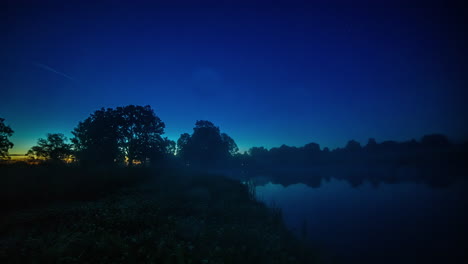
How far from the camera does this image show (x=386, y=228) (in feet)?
39.2

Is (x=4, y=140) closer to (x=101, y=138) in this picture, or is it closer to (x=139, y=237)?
(x=101, y=138)

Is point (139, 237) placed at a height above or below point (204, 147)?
below

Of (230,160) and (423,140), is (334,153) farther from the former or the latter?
(230,160)

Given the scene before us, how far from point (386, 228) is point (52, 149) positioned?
236ft

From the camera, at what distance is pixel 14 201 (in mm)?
10125

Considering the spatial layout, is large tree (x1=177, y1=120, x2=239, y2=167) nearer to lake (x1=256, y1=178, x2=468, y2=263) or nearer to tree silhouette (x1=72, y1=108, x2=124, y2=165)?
tree silhouette (x1=72, y1=108, x2=124, y2=165)

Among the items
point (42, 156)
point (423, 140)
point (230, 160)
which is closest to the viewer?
point (42, 156)

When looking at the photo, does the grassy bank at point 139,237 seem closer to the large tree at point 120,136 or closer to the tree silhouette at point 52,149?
the large tree at point 120,136

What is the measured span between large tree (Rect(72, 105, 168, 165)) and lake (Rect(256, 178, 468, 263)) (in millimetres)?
31805

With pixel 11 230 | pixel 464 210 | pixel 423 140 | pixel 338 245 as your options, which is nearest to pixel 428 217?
pixel 464 210

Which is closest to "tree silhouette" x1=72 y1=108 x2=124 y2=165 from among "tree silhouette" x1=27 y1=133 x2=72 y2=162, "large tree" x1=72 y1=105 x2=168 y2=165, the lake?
"large tree" x1=72 y1=105 x2=168 y2=165

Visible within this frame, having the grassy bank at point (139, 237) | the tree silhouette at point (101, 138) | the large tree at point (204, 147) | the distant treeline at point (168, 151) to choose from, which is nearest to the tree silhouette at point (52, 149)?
the distant treeline at point (168, 151)

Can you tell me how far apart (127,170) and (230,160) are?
49.3 meters

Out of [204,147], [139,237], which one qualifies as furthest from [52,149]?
[139,237]
